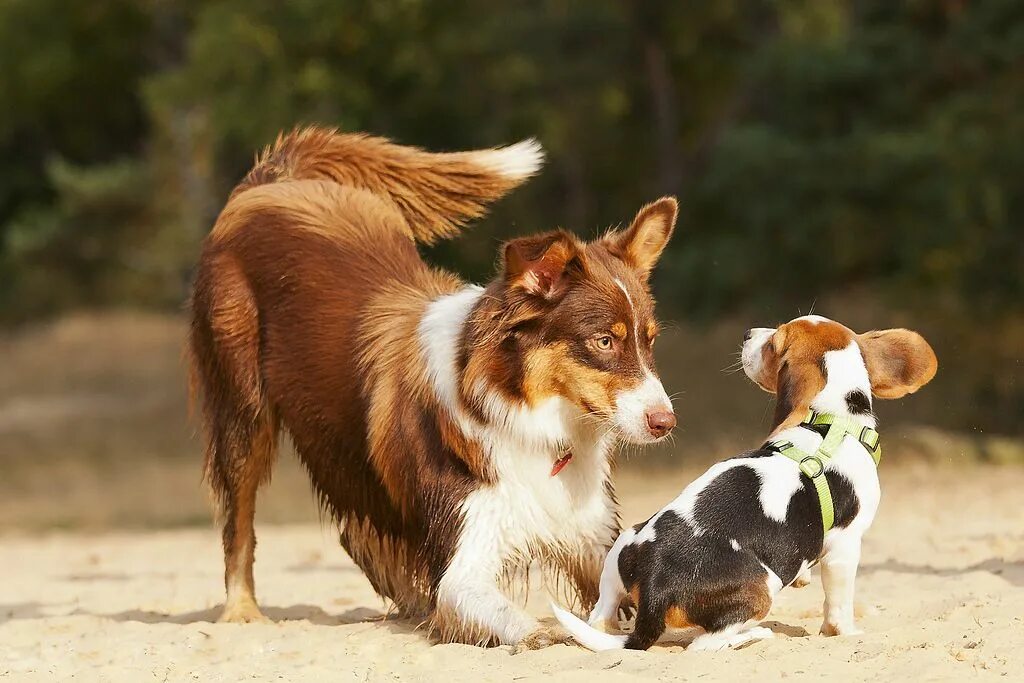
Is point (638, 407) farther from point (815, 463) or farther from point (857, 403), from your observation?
point (857, 403)

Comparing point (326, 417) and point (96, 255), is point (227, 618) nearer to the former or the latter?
point (326, 417)

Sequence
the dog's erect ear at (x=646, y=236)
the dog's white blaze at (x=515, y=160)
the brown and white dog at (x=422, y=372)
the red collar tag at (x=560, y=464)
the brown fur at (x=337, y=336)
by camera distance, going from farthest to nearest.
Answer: the dog's white blaze at (x=515, y=160) < the brown fur at (x=337, y=336) < the dog's erect ear at (x=646, y=236) < the red collar tag at (x=560, y=464) < the brown and white dog at (x=422, y=372)

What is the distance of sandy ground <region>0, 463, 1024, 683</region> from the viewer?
5.16 m

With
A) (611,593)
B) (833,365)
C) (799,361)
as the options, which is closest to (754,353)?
(799,361)

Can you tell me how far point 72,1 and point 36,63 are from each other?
6.16 feet

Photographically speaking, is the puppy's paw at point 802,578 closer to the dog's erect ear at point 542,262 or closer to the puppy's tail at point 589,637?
the puppy's tail at point 589,637

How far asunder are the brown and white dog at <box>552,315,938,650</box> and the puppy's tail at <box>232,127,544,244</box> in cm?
222

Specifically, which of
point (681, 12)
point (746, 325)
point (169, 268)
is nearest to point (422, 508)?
point (746, 325)

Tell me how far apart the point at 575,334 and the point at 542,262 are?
1.07ft

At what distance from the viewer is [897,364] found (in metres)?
6.02

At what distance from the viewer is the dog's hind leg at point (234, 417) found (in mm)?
7371

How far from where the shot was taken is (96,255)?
38.4 m

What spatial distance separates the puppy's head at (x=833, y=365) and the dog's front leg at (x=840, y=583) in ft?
1.80

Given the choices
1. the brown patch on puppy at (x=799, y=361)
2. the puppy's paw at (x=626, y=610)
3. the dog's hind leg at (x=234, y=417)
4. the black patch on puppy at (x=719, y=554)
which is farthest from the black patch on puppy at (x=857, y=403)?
the dog's hind leg at (x=234, y=417)
